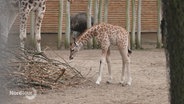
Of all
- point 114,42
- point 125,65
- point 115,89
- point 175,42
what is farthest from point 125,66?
point 175,42

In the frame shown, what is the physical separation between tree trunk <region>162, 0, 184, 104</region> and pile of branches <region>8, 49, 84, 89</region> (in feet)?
10.3

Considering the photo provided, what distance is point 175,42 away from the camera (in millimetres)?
2969

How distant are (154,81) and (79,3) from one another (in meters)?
6.44

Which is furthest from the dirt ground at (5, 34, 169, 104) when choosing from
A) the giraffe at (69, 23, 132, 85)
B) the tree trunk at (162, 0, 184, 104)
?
the tree trunk at (162, 0, 184, 104)

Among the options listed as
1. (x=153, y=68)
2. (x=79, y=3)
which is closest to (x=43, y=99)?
(x=153, y=68)

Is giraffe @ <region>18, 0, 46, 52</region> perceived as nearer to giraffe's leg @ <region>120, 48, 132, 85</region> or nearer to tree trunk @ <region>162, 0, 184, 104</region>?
giraffe's leg @ <region>120, 48, 132, 85</region>

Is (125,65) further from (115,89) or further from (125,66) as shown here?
(115,89)

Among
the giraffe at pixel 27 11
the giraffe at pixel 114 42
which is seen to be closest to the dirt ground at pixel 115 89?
the giraffe at pixel 114 42

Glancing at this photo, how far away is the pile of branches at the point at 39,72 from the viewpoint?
20.5ft

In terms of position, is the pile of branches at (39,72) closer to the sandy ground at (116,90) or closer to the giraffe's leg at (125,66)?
the sandy ground at (116,90)

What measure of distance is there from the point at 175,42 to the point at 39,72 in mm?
3813

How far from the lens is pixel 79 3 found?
43.8 ft

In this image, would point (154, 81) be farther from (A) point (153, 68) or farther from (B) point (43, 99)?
(B) point (43, 99)

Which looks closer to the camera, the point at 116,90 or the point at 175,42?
the point at 175,42
